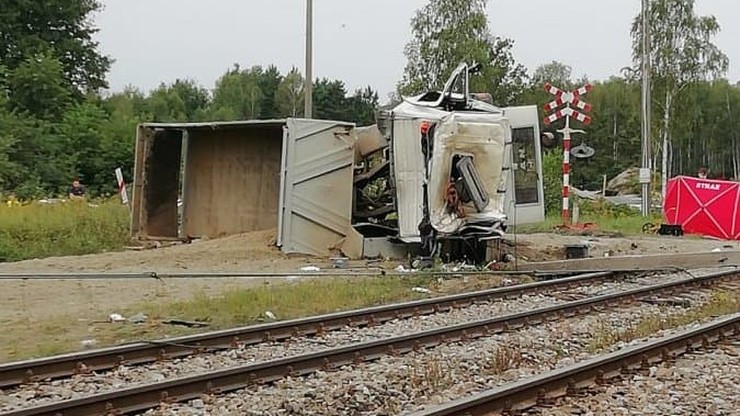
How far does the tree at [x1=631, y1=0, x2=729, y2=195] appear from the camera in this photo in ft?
166

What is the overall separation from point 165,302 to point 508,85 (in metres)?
43.8

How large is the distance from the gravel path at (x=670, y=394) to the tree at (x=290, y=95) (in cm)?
6702

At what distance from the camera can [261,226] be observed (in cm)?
1950

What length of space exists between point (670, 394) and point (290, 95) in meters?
76.9

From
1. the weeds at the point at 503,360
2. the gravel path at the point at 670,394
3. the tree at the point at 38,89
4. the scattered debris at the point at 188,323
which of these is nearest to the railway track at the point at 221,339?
the scattered debris at the point at 188,323

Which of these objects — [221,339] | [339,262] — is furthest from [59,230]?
[221,339]

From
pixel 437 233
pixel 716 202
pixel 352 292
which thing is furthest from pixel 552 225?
pixel 352 292

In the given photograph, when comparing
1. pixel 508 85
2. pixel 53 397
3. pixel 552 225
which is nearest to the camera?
pixel 53 397

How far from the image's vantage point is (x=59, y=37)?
52531 millimetres

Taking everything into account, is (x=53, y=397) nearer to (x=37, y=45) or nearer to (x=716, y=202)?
(x=716, y=202)

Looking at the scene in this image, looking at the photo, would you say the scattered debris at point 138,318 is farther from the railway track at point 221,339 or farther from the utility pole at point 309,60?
the utility pole at point 309,60

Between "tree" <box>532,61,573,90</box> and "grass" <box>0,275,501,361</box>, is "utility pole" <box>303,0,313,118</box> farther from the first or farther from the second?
"tree" <box>532,61,573,90</box>

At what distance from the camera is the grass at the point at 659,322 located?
9500 mm

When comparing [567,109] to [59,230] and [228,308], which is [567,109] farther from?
[228,308]
